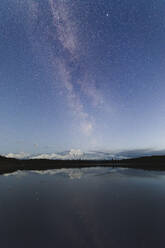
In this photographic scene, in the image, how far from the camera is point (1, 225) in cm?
938

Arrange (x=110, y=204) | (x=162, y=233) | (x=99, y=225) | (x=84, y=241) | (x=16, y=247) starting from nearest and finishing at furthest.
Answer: (x=16, y=247) → (x=84, y=241) → (x=162, y=233) → (x=99, y=225) → (x=110, y=204)

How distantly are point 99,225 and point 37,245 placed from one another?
3.74 m

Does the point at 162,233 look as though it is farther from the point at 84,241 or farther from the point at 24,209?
the point at 24,209

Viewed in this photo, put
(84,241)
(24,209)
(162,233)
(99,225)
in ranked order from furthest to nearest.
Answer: (24,209), (99,225), (162,233), (84,241)

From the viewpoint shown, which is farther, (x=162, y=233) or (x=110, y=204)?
(x=110, y=204)

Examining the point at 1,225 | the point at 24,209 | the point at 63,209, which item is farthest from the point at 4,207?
the point at 63,209

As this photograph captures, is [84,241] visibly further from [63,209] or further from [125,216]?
[63,209]

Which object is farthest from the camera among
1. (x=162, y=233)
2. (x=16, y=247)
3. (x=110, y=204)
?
(x=110, y=204)

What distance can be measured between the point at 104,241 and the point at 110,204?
20.3 feet

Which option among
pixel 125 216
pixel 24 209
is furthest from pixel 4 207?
pixel 125 216

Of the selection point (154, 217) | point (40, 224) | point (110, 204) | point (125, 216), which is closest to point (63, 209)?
point (40, 224)

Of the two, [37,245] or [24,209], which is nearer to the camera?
[37,245]

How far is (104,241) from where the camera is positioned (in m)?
7.18

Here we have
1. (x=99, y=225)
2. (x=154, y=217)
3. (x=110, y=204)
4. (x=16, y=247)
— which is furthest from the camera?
(x=110, y=204)
